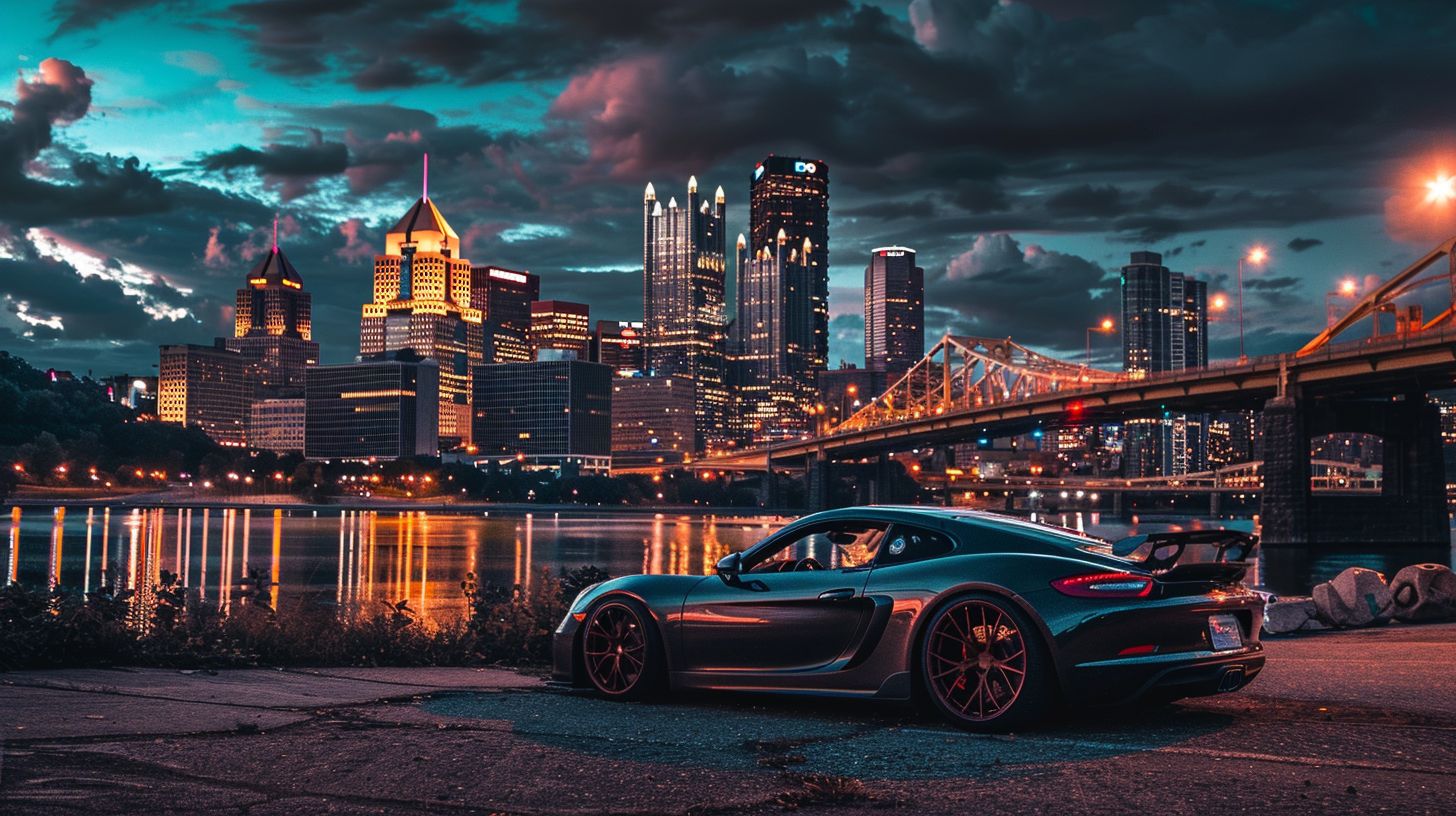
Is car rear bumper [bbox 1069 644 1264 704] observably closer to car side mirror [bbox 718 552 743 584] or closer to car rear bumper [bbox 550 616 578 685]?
car side mirror [bbox 718 552 743 584]

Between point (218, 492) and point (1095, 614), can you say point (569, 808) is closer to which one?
point (1095, 614)

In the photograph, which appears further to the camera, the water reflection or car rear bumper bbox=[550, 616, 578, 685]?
the water reflection

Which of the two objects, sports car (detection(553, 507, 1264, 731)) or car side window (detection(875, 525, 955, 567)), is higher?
car side window (detection(875, 525, 955, 567))

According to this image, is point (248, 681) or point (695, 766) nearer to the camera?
point (695, 766)

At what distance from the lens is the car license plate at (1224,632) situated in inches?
287

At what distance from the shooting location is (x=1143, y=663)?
700cm

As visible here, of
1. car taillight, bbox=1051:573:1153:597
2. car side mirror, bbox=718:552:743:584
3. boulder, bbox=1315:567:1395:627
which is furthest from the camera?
boulder, bbox=1315:567:1395:627

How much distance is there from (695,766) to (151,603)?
32.0 ft

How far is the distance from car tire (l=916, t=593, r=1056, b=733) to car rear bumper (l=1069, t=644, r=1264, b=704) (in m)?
0.18

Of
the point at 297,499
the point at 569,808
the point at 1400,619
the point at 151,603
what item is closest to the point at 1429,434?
the point at 1400,619

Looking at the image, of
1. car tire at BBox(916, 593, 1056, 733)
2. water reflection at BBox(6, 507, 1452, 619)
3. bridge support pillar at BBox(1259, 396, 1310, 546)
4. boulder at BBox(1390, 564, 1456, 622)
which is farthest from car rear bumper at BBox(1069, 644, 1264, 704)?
bridge support pillar at BBox(1259, 396, 1310, 546)

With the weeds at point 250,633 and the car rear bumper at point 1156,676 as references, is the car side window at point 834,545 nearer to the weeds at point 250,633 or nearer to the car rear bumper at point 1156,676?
the car rear bumper at point 1156,676

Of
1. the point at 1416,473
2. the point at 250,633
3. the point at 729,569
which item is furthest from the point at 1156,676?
the point at 1416,473

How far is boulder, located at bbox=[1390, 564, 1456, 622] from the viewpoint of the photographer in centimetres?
1465
